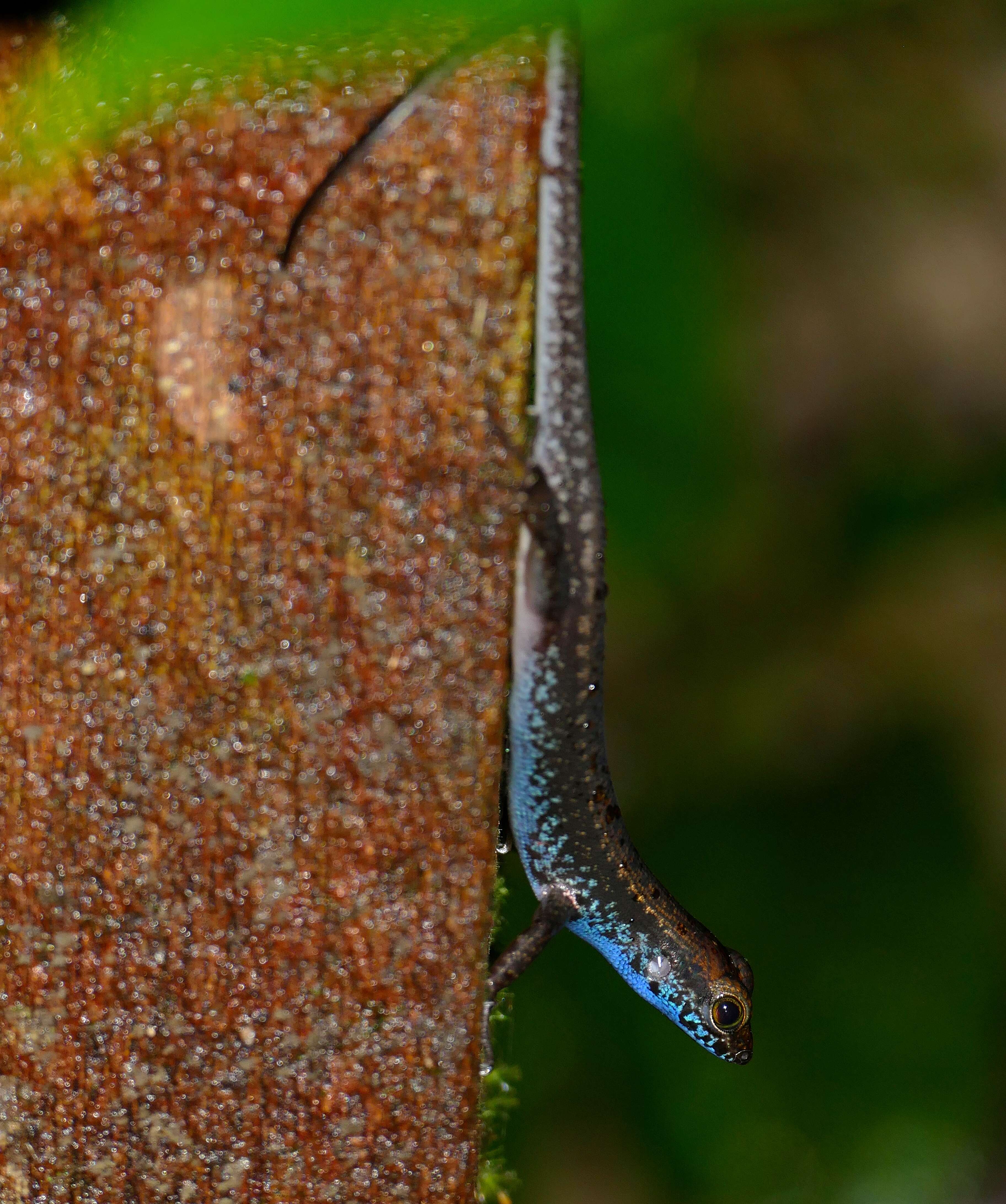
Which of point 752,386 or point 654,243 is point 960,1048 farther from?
point 654,243

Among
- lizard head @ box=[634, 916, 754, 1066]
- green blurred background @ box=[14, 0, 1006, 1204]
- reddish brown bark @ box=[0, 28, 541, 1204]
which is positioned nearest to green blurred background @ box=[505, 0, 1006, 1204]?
green blurred background @ box=[14, 0, 1006, 1204]

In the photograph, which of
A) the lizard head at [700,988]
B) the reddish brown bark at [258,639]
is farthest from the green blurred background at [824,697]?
the reddish brown bark at [258,639]

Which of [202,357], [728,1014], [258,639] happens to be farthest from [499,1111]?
[202,357]

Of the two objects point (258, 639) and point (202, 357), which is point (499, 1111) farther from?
point (202, 357)

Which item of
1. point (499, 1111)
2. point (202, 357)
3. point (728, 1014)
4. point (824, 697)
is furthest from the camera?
point (824, 697)

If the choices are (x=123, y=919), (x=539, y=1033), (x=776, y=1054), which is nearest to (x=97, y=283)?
(x=123, y=919)

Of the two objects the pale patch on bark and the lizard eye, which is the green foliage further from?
the pale patch on bark
